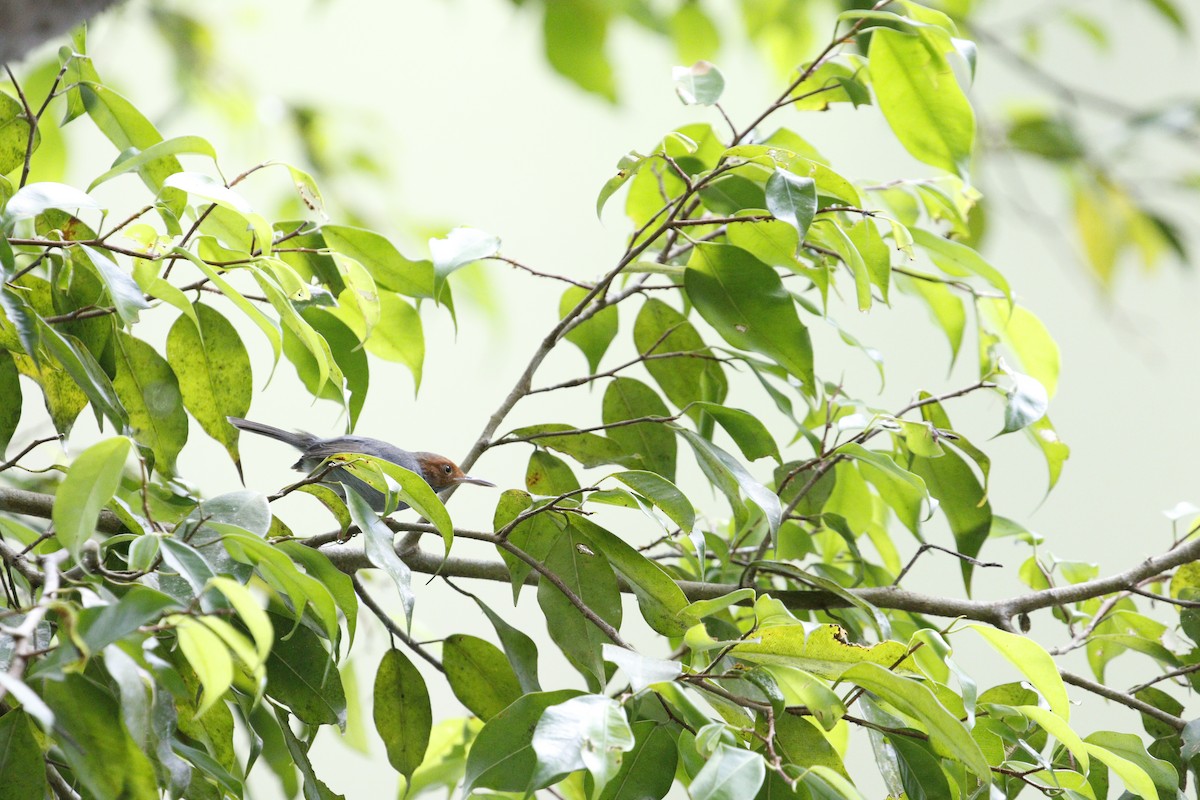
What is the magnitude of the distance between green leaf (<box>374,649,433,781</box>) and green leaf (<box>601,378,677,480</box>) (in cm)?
24

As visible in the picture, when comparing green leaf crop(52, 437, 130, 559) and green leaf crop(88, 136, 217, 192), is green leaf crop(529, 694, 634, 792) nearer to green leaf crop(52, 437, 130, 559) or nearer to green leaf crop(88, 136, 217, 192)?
green leaf crop(52, 437, 130, 559)

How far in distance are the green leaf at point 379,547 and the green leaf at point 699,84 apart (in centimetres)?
40

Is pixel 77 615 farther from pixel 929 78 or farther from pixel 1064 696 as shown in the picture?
pixel 929 78

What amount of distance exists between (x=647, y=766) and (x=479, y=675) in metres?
0.21

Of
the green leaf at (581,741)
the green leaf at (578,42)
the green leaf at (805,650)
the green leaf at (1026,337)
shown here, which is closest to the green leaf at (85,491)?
the green leaf at (581,741)

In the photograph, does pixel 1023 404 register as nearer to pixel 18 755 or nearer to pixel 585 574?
pixel 585 574

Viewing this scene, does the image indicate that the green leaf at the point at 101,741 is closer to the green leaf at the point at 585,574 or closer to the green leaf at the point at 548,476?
the green leaf at the point at 585,574

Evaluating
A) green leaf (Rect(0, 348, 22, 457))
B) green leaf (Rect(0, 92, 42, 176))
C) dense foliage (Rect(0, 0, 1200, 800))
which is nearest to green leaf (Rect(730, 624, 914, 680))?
dense foliage (Rect(0, 0, 1200, 800))

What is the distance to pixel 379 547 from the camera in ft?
1.94

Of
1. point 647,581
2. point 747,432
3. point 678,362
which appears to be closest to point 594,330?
point 678,362

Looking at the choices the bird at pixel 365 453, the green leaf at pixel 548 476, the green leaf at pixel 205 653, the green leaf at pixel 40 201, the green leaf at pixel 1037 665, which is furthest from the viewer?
the bird at pixel 365 453

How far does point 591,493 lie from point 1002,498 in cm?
220

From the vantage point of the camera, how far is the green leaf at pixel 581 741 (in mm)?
464

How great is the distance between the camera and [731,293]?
30.4 inches
